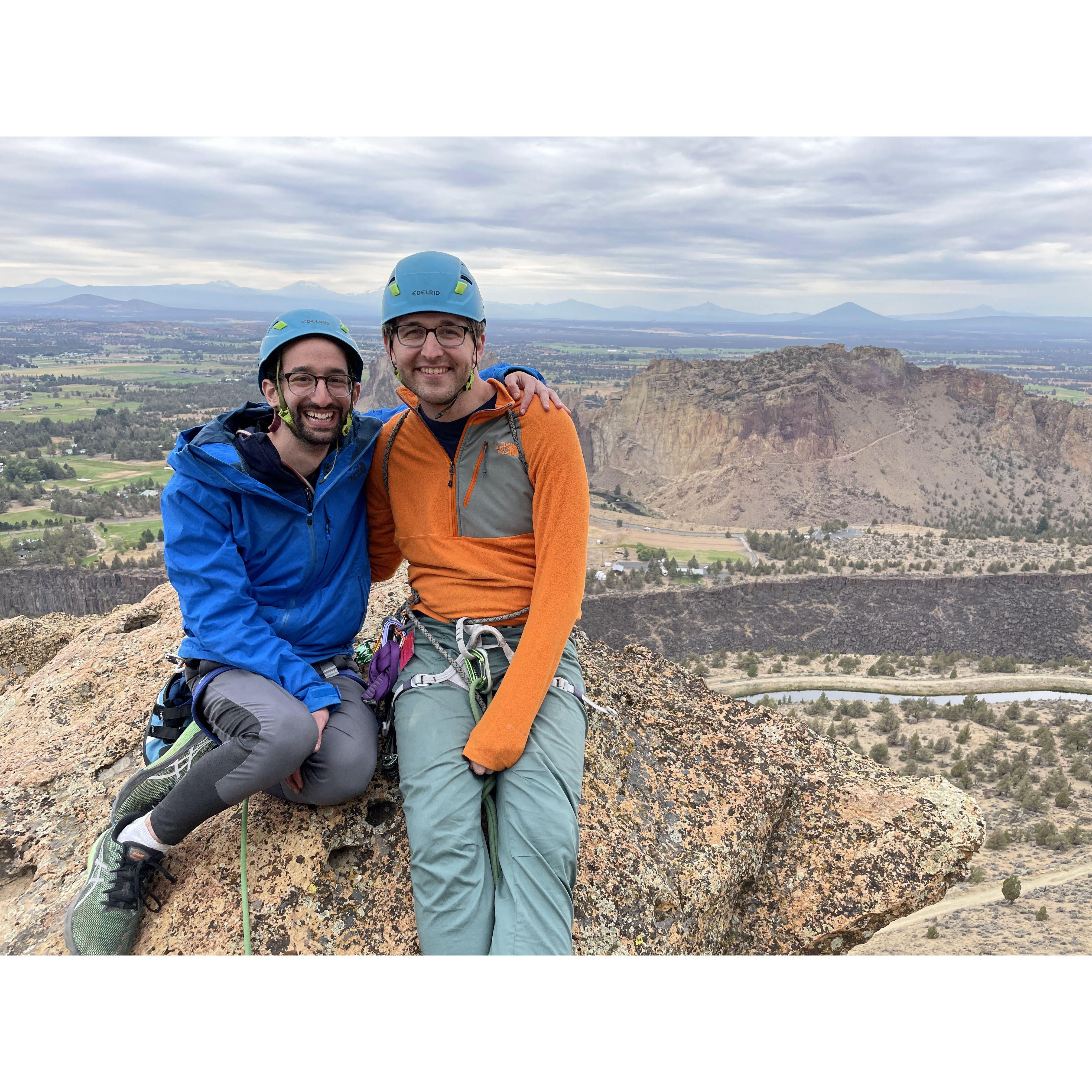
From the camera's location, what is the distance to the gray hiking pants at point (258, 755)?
2926 millimetres

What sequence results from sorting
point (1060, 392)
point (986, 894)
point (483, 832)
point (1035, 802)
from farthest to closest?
1. point (1060, 392)
2. point (1035, 802)
3. point (986, 894)
4. point (483, 832)

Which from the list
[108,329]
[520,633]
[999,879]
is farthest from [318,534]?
[108,329]

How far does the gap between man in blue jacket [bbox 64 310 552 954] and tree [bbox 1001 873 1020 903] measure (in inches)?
570

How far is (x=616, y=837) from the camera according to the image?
3674 mm

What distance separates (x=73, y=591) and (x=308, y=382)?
35152 millimetres

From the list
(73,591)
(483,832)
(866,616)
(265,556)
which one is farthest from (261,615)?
(866,616)

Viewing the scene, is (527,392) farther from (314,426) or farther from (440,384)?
(314,426)

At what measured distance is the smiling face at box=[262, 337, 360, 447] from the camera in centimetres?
313

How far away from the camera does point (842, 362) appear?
278 ft

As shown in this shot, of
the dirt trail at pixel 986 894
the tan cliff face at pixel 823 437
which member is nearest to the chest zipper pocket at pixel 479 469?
the dirt trail at pixel 986 894

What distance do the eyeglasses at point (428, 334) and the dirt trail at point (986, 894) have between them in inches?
498

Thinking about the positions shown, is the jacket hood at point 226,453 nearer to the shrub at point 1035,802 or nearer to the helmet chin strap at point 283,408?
the helmet chin strap at point 283,408

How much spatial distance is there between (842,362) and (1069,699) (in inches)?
2525

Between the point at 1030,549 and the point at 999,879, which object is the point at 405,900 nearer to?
the point at 999,879
